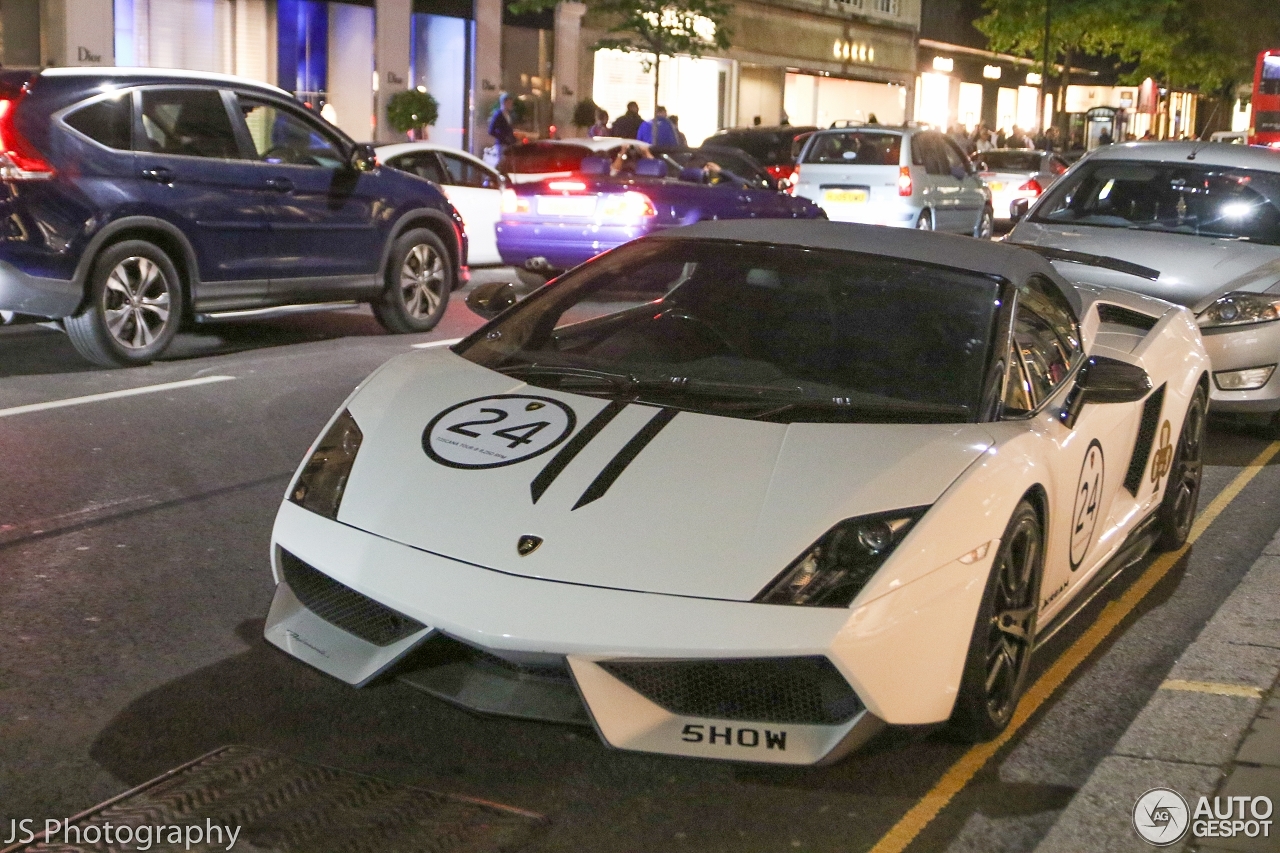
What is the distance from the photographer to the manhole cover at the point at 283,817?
3586mm

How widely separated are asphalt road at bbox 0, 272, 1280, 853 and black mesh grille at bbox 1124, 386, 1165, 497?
1.60 ft

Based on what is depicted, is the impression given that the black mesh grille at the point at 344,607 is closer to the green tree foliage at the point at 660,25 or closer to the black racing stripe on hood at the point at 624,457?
the black racing stripe on hood at the point at 624,457

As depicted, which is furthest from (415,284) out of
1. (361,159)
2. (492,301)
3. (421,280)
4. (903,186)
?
(903,186)

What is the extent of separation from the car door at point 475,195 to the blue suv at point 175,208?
14.7 ft

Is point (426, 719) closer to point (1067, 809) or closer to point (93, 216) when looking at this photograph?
point (1067, 809)

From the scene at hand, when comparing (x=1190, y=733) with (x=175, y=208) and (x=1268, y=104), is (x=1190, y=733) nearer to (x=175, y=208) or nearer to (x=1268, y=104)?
(x=175, y=208)

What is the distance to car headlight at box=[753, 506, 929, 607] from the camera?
12.4 feet

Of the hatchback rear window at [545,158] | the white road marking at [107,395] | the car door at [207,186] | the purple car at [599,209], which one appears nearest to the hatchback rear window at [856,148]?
the hatchback rear window at [545,158]

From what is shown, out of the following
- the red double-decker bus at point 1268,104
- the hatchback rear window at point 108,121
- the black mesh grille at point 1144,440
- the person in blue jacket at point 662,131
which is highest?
the red double-decker bus at point 1268,104

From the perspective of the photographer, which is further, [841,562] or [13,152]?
[13,152]

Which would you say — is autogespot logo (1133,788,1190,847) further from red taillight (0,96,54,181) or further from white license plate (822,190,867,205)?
white license plate (822,190,867,205)

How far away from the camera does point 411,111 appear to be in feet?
90.7

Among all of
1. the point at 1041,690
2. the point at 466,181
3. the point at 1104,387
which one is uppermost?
the point at 466,181

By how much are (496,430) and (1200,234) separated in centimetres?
681
